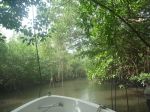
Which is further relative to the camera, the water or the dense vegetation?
the water

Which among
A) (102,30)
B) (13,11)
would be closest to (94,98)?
(102,30)

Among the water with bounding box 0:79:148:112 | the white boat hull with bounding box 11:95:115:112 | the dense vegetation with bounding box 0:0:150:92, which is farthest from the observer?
the water with bounding box 0:79:148:112

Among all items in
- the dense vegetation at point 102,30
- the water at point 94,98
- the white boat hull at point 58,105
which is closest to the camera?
the dense vegetation at point 102,30

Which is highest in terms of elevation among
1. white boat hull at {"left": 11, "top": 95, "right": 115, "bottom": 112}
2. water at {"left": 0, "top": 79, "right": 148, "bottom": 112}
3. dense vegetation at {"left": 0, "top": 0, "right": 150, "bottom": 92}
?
dense vegetation at {"left": 0, "top": 0, "right": 150, "bottom": 92}

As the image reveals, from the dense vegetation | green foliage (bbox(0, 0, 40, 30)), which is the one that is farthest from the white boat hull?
green foliage (bbox(0, 0, 40, 30))

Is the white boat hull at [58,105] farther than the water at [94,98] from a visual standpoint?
No

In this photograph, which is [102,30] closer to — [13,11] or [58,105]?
[13,11]

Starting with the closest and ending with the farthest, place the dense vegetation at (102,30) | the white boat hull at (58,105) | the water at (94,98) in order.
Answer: the dense vegetation at (102,30) < the white boat hull at (58,105) < the water at (94,98)

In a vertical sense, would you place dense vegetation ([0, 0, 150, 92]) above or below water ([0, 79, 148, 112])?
above

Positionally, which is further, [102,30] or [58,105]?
[58,105]

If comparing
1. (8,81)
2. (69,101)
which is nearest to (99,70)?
(69,101)

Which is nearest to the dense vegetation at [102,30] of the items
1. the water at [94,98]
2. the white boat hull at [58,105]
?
the white boat hull at [58,105]

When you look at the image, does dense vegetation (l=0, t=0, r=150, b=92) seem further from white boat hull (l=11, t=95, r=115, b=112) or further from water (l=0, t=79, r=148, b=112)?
water (l=0, t=79, r=148, b=112)

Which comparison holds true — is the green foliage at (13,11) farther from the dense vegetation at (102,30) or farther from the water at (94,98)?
the water at (94,98)
